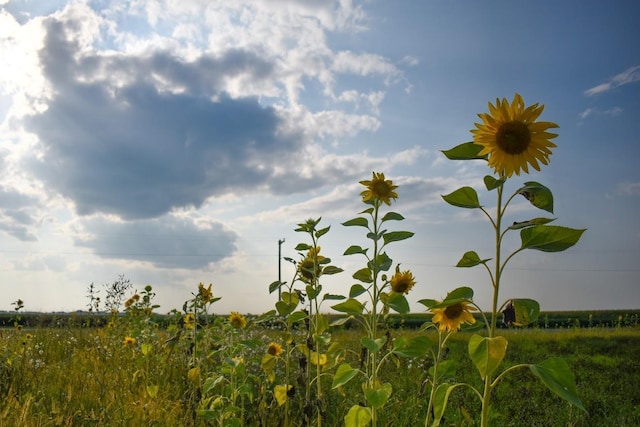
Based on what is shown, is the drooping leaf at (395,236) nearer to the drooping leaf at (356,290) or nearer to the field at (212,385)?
the drooping leaf at (356,290)

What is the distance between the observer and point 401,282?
140 inches

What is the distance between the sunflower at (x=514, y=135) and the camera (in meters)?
2.13

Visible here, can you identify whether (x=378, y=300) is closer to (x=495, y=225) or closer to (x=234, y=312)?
(x=495, y=225)

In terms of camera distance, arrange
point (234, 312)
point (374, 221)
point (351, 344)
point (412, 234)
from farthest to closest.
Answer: point (351, 344)
point (234, 312)
point (374, 221)
point (412, 234)

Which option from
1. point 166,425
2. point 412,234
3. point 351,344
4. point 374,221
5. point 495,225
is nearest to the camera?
point 495,225

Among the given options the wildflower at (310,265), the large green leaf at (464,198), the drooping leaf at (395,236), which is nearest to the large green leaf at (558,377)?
the large green leaf at (464,198)

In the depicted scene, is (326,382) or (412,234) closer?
(412,234)

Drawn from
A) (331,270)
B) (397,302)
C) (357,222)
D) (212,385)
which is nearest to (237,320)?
(212,385)

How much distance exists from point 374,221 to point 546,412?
406 centimetres

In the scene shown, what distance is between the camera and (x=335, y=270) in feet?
12.1

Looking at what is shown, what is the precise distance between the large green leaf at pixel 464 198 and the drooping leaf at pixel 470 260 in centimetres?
17

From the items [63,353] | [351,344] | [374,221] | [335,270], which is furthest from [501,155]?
[351,344]

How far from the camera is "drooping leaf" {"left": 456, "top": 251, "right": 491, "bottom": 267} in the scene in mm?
2016

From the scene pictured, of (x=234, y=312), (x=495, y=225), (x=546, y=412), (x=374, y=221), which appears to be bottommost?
(x=546, y=412)
